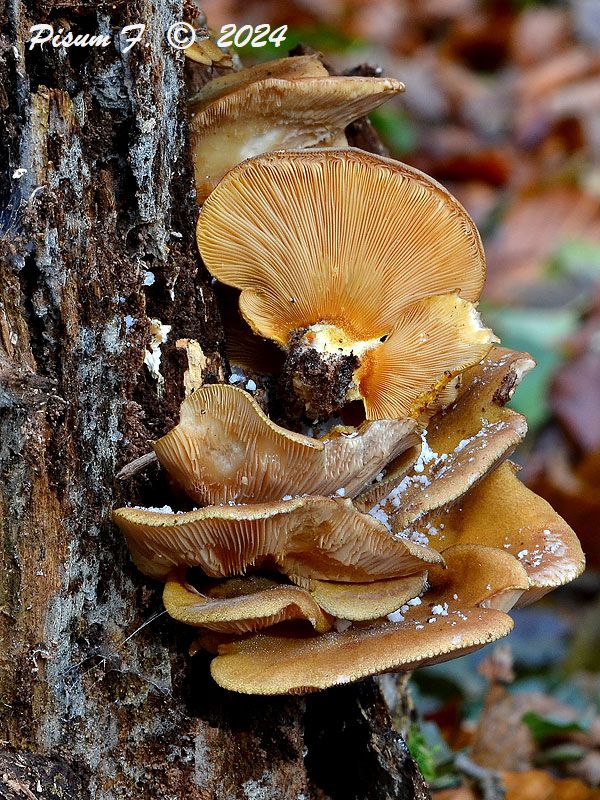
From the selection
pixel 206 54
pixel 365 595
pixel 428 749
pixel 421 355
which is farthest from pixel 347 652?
pixel 428 749

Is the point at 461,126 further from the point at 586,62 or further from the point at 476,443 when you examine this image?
the point at 476,443

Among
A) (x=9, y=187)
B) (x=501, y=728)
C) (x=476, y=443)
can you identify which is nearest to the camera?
(x=9, y=187)

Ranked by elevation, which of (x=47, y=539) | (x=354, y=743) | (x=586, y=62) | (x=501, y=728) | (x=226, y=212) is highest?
(x=586, y=62)

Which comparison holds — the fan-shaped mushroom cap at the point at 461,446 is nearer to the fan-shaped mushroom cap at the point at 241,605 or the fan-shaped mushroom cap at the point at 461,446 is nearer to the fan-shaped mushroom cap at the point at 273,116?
the fan-shaped mushroom cap at the point at 241,605

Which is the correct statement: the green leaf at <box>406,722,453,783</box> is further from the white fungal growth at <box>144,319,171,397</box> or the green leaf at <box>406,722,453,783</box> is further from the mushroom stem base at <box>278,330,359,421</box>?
the white fungal growth at <box>144,319,171,397</box>

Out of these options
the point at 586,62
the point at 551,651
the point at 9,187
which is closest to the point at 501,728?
the point at 551,651

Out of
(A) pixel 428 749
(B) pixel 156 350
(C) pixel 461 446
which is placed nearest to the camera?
(B) pixel 156 350

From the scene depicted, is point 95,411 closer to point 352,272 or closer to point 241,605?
point 241,605
